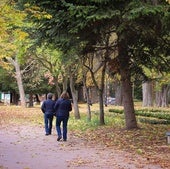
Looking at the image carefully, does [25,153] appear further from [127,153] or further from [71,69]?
[71,69]

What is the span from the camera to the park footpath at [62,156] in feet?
33.1

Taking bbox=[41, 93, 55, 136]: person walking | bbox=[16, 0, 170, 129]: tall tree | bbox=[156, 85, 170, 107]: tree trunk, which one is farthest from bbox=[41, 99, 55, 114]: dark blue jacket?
bbox=[156, 85, 170, 107]: tree trunk

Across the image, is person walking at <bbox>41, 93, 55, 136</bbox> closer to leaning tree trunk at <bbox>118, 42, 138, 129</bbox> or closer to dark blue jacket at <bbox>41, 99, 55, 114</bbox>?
dark blue jacket at <bbox>41, 99, 55, 114</bbox>


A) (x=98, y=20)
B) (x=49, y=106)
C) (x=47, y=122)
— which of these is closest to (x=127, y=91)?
(x=49, y=106)

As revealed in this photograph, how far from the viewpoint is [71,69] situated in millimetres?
28125

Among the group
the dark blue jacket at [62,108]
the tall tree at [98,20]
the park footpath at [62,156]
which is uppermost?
the tall tree at [98,20]

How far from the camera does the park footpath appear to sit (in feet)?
33.1

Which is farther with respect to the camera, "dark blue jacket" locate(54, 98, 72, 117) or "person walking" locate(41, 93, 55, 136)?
"person walking" locate(41, 93, 55, 136)

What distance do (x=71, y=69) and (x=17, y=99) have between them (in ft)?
120

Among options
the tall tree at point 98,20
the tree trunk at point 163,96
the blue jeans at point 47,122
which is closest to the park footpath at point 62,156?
the blue jeans at point 47,122

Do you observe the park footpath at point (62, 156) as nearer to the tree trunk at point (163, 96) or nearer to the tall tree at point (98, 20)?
the tall tree at point (98, 20)

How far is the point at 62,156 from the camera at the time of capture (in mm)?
11555

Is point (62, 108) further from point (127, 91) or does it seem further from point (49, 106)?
point (127, 91)

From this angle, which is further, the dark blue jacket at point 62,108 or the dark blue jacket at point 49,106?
the dark blue jacket at point 49,106
